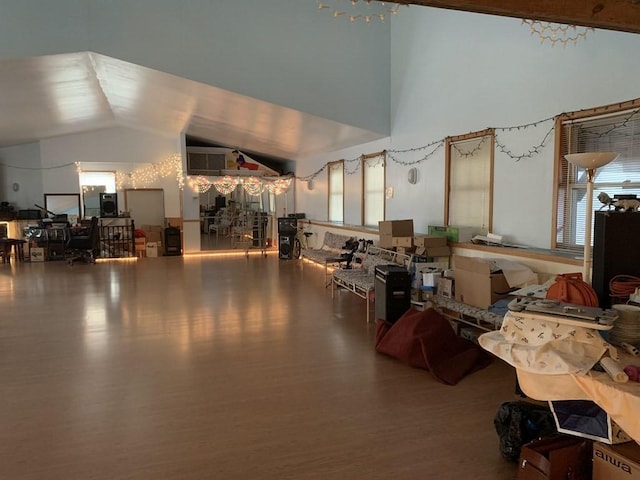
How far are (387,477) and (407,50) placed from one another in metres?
6.50

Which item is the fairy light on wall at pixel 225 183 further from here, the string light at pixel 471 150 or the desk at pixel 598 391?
the desk at pixel 598 391

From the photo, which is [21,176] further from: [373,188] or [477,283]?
[477,283]

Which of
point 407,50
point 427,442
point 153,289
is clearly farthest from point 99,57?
point 427,442

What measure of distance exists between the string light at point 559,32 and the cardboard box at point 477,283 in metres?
2.20

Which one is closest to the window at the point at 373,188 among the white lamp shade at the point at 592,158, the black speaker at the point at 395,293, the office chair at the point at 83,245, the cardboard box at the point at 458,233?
the cardboard box at the point at 458,233

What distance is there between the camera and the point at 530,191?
4910 mm

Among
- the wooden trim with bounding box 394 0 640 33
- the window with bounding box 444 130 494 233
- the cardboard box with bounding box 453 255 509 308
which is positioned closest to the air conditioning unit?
the window with bounding box 444 130 494 233

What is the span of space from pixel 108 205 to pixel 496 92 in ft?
35.8

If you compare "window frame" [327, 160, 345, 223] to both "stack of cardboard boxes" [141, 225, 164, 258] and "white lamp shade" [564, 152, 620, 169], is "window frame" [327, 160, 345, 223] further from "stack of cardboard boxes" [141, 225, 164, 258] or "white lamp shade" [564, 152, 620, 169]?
"white lamp shade" [564, 152, 620, 169]

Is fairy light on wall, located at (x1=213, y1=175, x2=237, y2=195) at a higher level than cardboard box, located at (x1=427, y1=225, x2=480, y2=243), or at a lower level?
higher

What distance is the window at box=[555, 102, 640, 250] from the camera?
3.89m

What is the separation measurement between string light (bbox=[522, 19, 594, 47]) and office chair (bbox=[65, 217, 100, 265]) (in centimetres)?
1044

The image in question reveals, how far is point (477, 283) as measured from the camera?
4715 mm

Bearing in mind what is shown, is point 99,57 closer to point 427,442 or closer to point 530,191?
point 530,191
